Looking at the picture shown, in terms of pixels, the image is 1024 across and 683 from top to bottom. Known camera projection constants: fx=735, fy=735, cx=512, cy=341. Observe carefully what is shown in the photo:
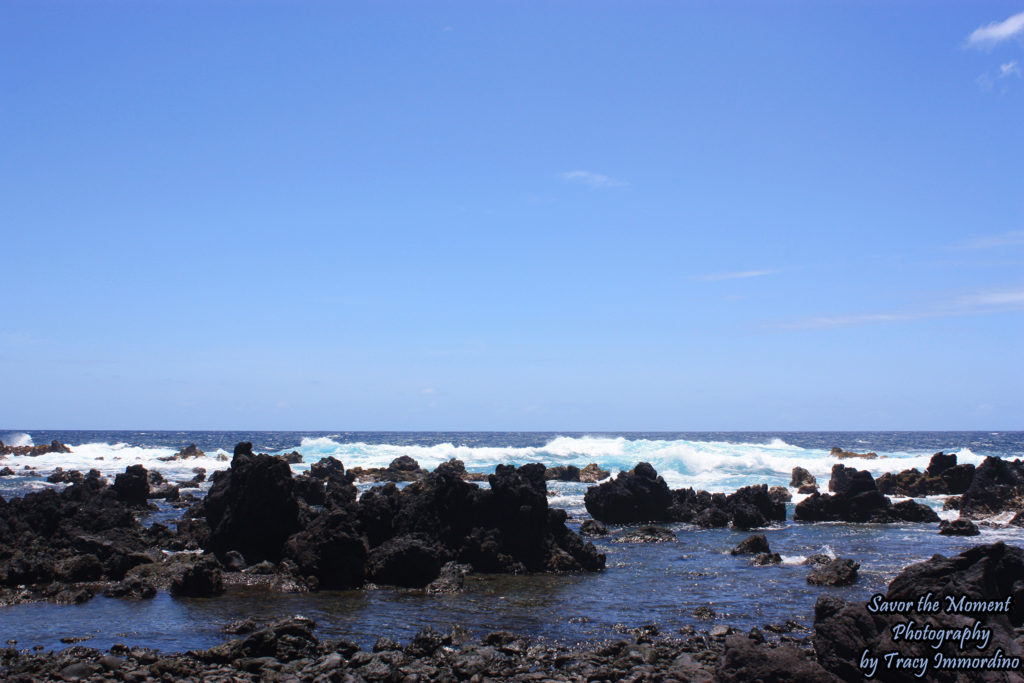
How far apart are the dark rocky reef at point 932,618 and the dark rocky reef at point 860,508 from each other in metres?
23.3

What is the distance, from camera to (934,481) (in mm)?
50094

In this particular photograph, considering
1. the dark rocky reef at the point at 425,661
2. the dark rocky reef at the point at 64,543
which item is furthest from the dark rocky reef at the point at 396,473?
the dark rocky reef at the point at 425,661

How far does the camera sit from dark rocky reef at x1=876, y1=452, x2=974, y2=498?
49.6 metres

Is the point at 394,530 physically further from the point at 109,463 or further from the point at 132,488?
the point at 109,463

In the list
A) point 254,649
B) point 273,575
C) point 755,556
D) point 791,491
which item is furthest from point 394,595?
point 791,491

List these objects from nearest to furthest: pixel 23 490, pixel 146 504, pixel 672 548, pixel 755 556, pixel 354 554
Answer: pixel 354 554 < pixel 755 556 < pixel 672 548 < pixel 146 504 < pixel 23 490

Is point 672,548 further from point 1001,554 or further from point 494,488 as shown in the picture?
point 1001,554

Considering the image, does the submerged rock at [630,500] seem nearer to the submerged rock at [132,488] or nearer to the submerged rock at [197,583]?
the submerged rock at [197,583]

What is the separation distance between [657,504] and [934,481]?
942 inches

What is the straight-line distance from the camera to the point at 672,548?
28.5 m

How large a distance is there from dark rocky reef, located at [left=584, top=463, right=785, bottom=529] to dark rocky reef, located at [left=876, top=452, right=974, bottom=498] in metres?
15.9

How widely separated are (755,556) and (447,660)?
15544 millimetres

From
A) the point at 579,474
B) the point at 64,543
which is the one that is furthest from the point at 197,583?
the point at 579,474

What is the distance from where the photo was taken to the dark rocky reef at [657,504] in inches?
1451
